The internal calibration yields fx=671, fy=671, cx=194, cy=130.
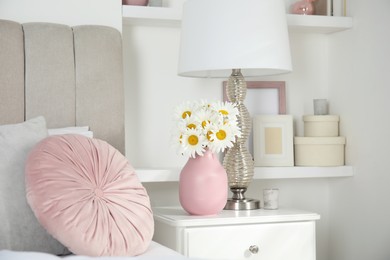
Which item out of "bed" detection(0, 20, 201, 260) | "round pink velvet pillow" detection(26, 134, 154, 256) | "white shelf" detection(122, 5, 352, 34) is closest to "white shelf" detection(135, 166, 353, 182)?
"bed" detection(0, 20, 201, 260)

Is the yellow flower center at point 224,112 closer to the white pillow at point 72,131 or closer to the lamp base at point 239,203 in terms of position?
the lamp base at point 239,203

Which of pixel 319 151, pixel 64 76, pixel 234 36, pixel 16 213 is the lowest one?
pixel 16 213

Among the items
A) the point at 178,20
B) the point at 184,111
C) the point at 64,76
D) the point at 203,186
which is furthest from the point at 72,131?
the point at 178,20

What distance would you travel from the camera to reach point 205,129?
2.51m

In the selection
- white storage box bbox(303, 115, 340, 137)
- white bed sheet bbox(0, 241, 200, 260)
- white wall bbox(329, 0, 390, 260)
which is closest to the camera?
white bed sheet bbox(0, 241, 200, 260)

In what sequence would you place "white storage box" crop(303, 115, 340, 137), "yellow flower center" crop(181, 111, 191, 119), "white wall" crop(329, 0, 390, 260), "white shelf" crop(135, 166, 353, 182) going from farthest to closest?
"white storage box" crop(303, 115, 340, 137), "white shelf" crop(135, 166, 353, 182), "white wall" crop(329, 0, 390, 260), "yellow flower center" crop(181, 111, 191, 119)

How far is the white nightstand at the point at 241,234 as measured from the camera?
2473 millimetres

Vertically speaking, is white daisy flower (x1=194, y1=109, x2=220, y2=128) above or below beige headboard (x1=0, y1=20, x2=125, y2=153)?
below

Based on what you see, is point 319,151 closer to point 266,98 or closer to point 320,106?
point 320,106

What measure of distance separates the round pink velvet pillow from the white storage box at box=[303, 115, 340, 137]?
127cm

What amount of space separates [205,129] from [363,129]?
87cm

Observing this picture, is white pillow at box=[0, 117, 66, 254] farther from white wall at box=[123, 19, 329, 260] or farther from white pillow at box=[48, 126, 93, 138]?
white wall at box=[123, 19, 329, 260]

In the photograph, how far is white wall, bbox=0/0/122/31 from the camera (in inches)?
107

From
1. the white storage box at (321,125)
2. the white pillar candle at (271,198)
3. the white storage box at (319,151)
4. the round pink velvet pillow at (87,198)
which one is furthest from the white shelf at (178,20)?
the round pink velvet pillow at (87,198)
